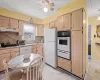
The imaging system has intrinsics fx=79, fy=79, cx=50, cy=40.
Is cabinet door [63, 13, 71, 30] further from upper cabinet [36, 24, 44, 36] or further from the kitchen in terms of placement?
upper cabinet [36, 24, 44, 36]

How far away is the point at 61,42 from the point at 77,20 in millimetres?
1064

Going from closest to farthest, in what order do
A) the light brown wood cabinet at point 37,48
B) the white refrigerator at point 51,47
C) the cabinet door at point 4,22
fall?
1. the cabinet door at point 4,22
2. the white refrigerator at point 51,47
3. the light brown wood cabinet at point 37,48

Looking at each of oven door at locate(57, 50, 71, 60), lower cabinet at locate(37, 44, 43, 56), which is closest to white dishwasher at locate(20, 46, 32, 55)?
lower cabinet at locate(37, 44, 43, 56)

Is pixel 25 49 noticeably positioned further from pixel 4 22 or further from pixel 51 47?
pixel 4 22

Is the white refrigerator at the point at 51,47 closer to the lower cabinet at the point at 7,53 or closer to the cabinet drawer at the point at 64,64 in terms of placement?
the cabinet drawer at the point at 64,64

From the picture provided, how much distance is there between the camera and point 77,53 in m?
2.62

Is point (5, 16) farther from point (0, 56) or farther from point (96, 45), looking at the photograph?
point (96, 45)

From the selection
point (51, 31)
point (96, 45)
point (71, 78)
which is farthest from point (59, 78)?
point (96, 45)

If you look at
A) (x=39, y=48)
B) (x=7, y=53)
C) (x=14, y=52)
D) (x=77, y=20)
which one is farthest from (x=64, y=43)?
(x=7, y=53)

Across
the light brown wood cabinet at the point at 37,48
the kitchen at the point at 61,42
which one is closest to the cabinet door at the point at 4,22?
the kitchen at the point at 61,42

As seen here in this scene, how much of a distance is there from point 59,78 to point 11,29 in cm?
284

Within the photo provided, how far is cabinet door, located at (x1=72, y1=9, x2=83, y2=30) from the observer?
2491 millimetres

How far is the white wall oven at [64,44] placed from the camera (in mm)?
2903

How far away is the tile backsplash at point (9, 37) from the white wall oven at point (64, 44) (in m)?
2.26
